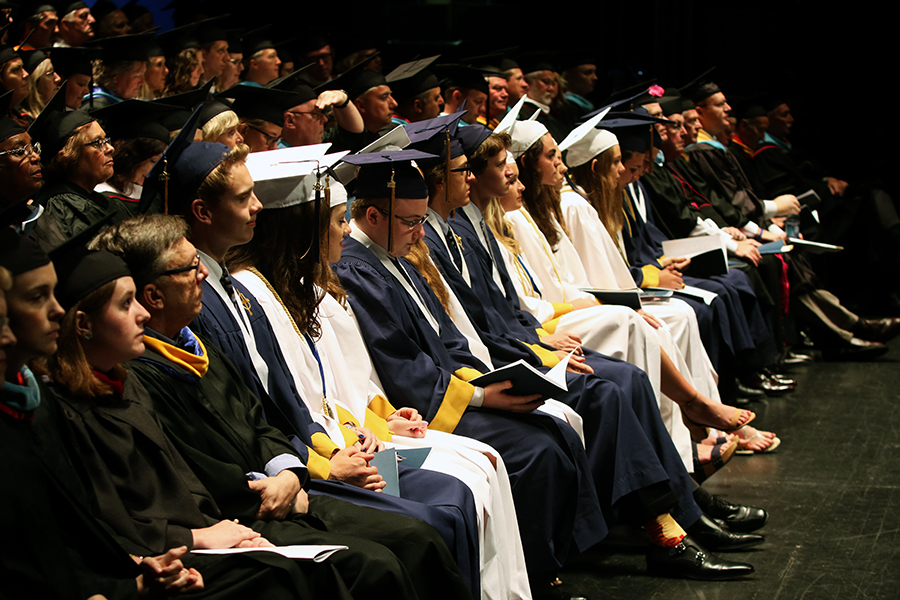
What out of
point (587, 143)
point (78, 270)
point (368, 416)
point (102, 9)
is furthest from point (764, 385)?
point (78, 270)

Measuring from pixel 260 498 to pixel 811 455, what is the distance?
3668mm

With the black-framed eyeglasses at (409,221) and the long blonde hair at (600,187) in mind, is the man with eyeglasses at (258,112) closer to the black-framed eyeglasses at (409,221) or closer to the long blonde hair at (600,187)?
the black-framed eyeglasses at (409,221)

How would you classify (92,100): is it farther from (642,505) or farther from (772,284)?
(772,284)

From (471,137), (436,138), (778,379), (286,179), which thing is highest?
(286,179)

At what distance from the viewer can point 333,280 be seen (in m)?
3.24

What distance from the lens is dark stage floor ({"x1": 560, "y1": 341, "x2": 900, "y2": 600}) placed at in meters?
3.61

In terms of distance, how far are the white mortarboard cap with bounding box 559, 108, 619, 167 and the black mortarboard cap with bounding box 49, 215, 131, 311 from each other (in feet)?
12.8

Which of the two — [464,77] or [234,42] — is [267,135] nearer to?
[464,77]

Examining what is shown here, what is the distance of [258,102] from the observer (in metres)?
4.61

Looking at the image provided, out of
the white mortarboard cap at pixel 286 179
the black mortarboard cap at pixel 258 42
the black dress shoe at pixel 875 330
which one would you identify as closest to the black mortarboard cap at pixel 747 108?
the black dress shoe at pixel 875 330

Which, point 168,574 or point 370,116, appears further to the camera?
point 370,116

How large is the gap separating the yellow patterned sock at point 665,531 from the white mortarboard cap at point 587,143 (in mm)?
2576

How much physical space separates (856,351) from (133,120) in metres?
5.73

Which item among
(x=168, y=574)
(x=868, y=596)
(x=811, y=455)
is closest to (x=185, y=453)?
Answer: (x=168, y=574)
